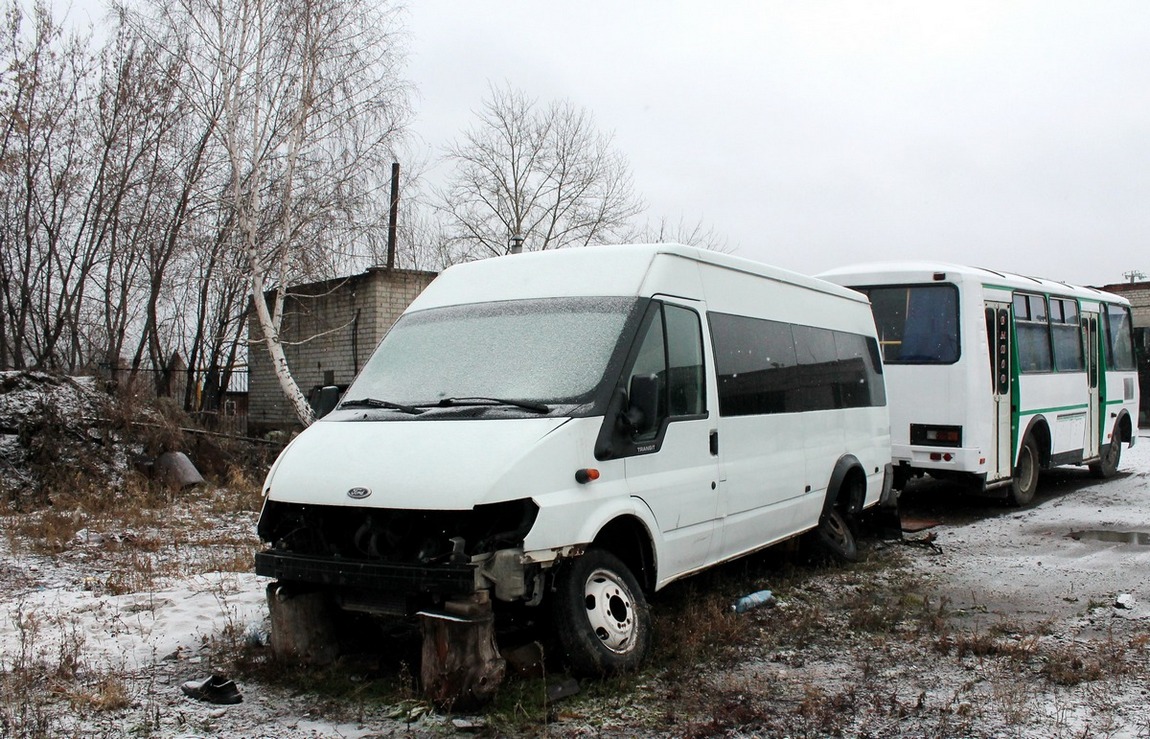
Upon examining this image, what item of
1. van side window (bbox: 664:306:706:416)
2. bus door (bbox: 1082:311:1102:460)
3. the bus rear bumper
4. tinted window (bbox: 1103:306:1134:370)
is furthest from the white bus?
van side window (bbox: 664:306:706:416)

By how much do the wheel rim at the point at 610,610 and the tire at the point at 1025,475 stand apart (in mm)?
8553

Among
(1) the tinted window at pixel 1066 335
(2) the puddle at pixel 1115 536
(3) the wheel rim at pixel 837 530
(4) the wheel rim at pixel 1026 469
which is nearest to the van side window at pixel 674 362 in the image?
(3) the wheel rim at pixel 837 530

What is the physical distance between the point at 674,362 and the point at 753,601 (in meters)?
2.05

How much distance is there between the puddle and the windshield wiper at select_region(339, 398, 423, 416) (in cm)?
774

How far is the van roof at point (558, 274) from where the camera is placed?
6078mm

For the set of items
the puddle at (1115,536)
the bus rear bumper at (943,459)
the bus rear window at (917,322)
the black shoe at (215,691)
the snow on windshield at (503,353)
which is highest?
the bus rear window at (917,322)

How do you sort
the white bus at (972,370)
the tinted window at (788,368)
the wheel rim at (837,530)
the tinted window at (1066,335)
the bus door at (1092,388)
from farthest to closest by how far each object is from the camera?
the bus door at (1092,388) < the tinted window at (1066,335) < the white bus at (972,370) < the wheel rim at (837,530) < the tinted window at (788,368)

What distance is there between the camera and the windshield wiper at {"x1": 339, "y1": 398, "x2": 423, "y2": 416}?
5567mm

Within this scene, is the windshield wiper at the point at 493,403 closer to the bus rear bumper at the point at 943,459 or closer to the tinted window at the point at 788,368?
the tinted window at the point at 788,368

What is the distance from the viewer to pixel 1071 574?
8461 millimetres

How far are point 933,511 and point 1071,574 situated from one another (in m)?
4.02

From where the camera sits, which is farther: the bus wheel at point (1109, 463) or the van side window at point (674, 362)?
the bus wheel at point (1109, 463)

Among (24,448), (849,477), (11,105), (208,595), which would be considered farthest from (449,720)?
(11,105)

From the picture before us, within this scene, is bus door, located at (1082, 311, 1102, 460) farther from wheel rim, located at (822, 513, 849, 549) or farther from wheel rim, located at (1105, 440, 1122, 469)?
wheel rim, located at (822, 513, 849, 549)
